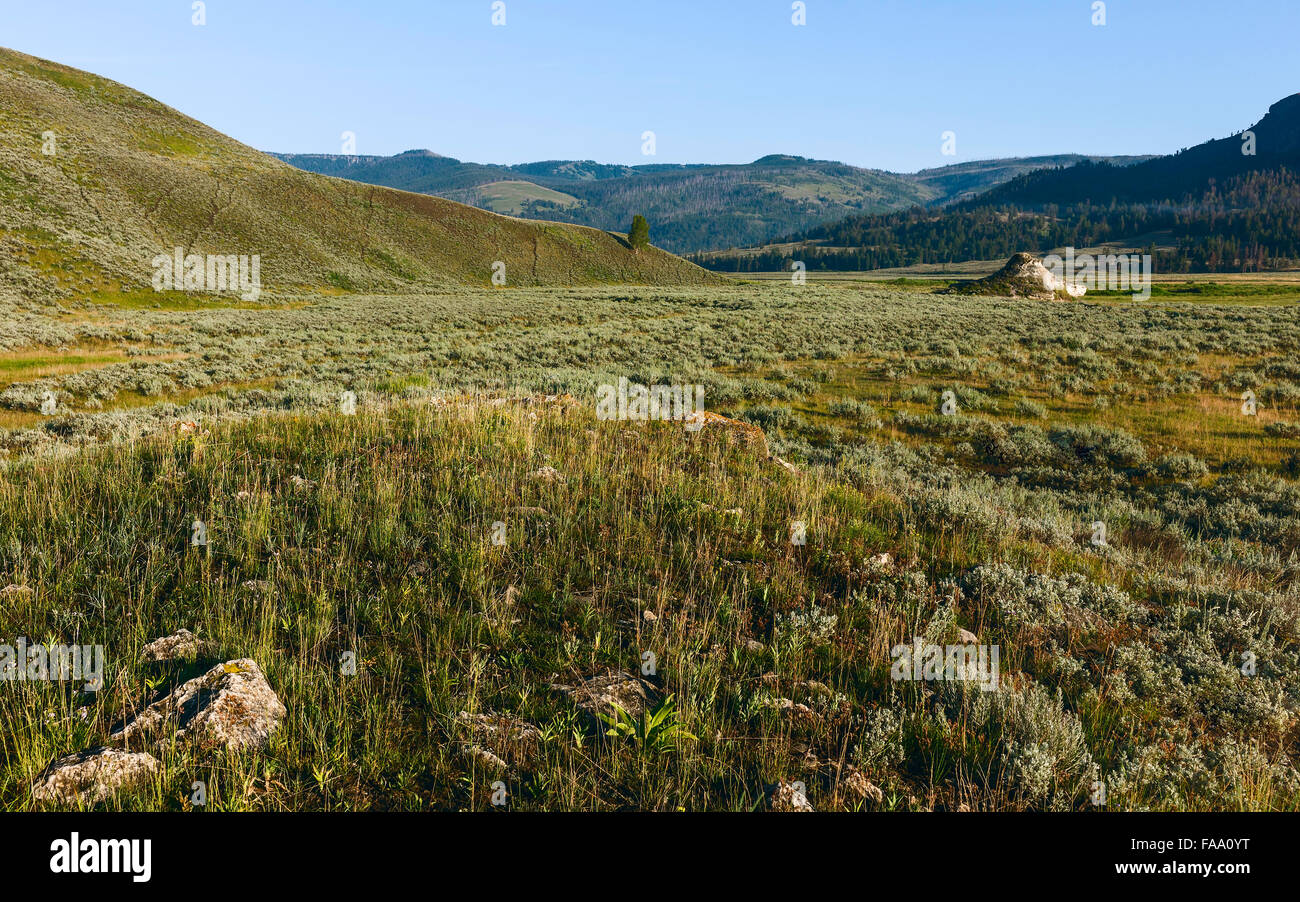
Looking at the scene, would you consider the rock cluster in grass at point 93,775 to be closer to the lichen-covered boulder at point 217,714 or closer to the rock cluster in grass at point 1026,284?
the lichen-covered boulder at point 217,714

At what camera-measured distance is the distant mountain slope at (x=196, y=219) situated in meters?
53.8

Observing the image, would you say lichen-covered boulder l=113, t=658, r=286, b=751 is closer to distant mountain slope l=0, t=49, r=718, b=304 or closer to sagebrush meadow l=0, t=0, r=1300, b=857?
sagebrush meadow l=0, t=0, r=1300, b=857

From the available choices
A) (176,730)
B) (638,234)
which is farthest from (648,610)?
(638,234)

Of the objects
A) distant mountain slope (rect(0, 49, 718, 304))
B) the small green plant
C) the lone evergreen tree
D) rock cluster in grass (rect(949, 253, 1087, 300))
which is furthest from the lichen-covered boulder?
the lone evergreen tree

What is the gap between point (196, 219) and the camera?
71.9 m

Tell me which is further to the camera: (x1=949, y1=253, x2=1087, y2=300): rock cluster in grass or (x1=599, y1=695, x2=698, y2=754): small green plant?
(x1=949, y1=253, x2=1087, y2=300): rock cluster in grass

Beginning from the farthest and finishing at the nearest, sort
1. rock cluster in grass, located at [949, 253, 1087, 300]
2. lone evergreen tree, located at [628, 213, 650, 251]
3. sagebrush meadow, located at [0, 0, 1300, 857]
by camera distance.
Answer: lone evergreen tree, located at [628, 213, 650, 251], rock cluster in grass, located at [949, 253, 1087, 300], sagebrush meadow, located at [0, 0, 1300, 857]

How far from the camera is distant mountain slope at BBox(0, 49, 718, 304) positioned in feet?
176

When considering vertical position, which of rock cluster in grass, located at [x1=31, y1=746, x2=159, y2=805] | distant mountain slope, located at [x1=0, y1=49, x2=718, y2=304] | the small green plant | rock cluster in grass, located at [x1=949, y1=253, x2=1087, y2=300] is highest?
distant mountain slope, located at [x1=0, y1=49, x2=718, y2=304]

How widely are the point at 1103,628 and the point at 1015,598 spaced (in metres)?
0.62

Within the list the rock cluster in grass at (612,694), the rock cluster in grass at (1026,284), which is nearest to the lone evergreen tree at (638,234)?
the rock cluster in grass at (1026,284)

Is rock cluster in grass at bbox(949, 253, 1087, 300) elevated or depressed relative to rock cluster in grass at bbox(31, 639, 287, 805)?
elevated

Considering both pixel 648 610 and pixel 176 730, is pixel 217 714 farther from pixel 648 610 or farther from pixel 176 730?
pixel 648 610

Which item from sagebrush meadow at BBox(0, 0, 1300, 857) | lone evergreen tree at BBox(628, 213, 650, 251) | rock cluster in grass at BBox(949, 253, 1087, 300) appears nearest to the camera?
sagebrush meadow at BBox(0, 0, 1300, 857)
